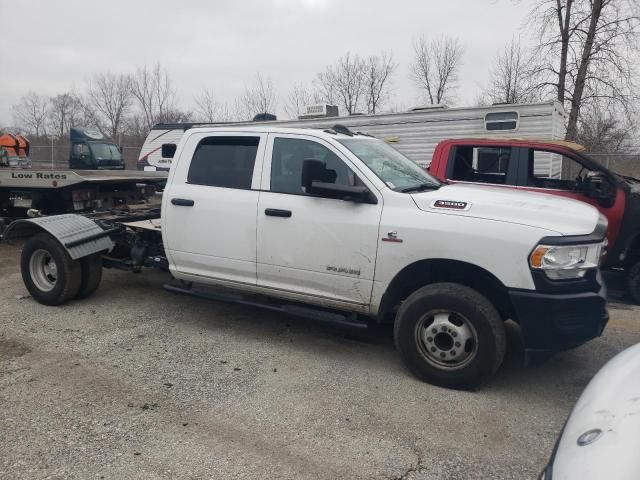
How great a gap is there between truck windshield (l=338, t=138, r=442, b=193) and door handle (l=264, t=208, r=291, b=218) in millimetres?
790

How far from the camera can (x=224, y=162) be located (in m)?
4.98

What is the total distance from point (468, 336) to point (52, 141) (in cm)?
3333

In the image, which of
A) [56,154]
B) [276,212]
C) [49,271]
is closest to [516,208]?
[276,212]

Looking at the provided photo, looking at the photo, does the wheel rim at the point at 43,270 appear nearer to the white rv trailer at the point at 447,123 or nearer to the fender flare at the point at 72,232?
the fender flare at the point at 72,232

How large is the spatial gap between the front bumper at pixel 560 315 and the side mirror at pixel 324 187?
1349mm

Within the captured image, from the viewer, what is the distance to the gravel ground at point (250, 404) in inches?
119

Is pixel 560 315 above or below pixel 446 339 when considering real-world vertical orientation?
above

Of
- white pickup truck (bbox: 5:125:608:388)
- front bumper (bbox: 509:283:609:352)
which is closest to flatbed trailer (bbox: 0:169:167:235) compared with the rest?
white pickup truck (bbox: 5:125:608:388)

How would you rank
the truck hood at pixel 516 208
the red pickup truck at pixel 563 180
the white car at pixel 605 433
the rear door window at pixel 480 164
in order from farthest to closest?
the rear door window at pixel 480 164, the red pickup truck at pixel 563 180, the truck hood at pixel 516 208, the white car at pixel 605 433

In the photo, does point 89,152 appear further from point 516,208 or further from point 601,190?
point 516,208

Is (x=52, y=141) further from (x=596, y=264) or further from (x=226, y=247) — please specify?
(x=596, y=264)

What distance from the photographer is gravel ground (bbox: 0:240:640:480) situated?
3020mm

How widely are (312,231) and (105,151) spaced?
64.8 ft

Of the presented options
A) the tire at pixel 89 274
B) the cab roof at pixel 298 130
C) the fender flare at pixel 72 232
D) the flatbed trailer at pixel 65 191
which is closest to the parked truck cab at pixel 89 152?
the flatbed trailer at pixel 65 191
